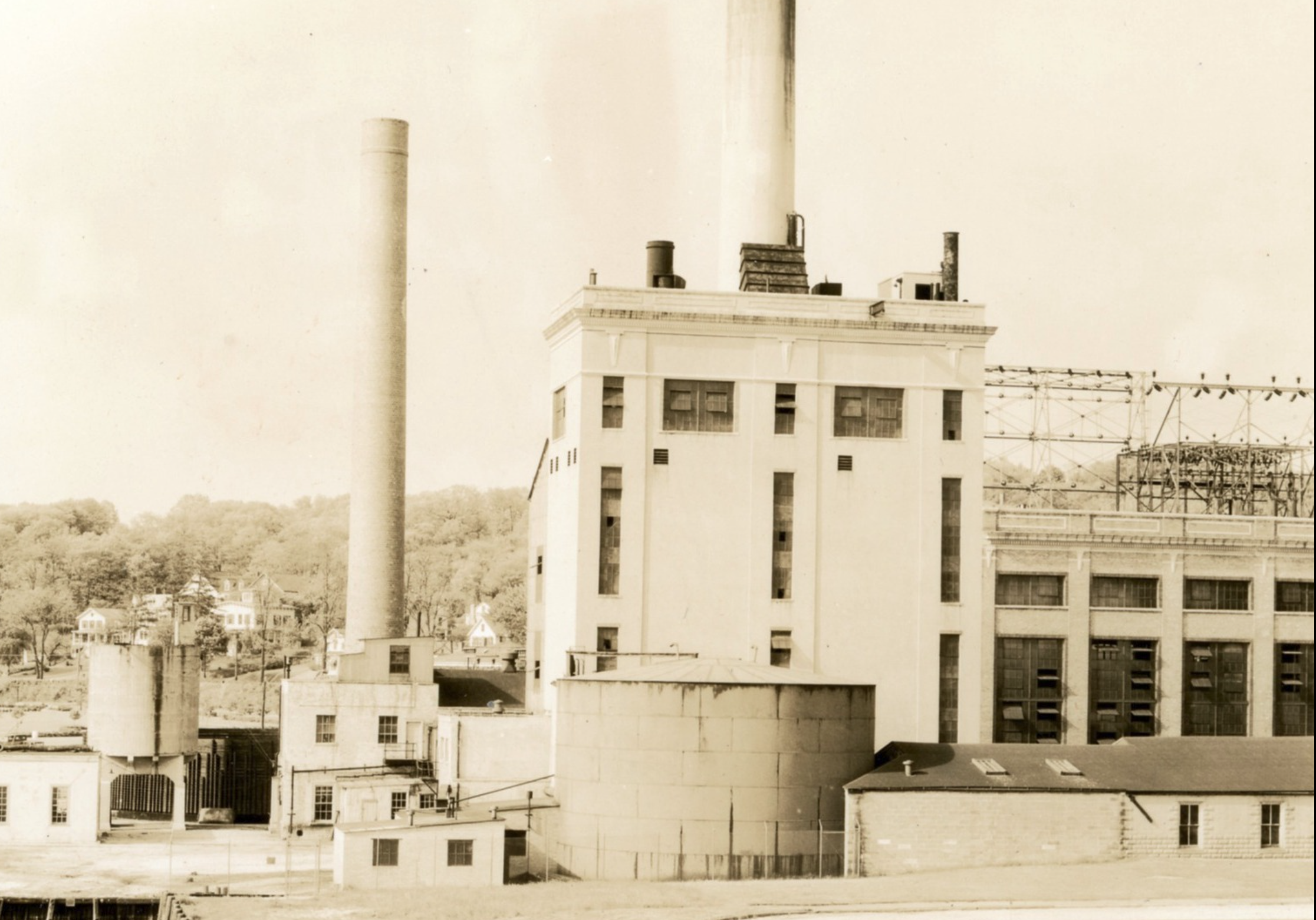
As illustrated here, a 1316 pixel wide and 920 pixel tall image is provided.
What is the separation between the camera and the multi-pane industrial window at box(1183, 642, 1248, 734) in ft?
239

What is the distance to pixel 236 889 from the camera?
5522cm

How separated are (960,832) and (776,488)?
17.9 meters

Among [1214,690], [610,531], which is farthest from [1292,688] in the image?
[610,531]

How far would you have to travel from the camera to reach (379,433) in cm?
8419

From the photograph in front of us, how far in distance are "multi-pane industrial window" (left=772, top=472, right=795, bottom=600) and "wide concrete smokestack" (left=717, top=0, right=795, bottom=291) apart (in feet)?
31.7

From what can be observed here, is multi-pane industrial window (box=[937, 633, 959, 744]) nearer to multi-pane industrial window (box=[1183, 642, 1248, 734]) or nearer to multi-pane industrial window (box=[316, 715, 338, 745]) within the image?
multi-pane industrial window (box=[1183, 642, 1248, 734])

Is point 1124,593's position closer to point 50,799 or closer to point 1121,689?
point 1121,689

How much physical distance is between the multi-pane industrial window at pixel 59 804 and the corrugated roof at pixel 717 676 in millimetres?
21012

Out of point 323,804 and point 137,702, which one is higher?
point 137,702

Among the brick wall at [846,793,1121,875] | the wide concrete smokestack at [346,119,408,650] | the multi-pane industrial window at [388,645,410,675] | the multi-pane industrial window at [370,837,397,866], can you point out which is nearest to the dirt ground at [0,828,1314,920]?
the brick wall at [846,793,1121,875]

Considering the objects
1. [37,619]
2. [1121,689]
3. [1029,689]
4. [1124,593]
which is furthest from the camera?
[37,619]

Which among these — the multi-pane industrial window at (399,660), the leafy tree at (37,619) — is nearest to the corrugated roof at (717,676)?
the multi-pane industrial window at (399,660)

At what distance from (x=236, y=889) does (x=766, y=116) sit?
37126 millimetres

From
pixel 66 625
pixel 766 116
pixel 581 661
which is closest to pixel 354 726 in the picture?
pixel 581 661
